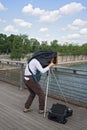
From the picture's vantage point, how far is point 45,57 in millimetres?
4504

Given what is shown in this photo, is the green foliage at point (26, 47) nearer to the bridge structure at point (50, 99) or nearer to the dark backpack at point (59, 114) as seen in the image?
the bridge structure at point (50, 99)

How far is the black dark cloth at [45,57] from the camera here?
174 inches

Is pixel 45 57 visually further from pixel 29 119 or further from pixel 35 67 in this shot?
pixel 29 119

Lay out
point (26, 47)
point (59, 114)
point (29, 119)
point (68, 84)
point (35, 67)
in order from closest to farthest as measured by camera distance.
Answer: point (59, 114), point (29, 119), point (35, 67), point (68, 84), point (26, 47)

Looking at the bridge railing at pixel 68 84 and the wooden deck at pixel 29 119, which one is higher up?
the bridge railing at pixel 68 84

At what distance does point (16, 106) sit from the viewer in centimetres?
509

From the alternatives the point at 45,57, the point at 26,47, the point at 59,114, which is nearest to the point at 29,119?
the point at 59,114

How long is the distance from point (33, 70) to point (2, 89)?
270cm

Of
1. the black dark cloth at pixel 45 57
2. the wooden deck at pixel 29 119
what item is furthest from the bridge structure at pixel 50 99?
the black dark cloth at pixel 45 57

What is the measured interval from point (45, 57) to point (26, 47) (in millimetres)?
45459

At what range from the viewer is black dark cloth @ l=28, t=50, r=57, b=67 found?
4.43 meters

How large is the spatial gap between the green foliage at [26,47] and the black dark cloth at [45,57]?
41.7 metres

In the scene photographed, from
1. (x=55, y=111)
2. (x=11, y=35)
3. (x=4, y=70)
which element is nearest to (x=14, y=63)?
(x=4, y=70)

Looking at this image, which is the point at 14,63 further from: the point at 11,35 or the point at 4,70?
the point at 11,35
